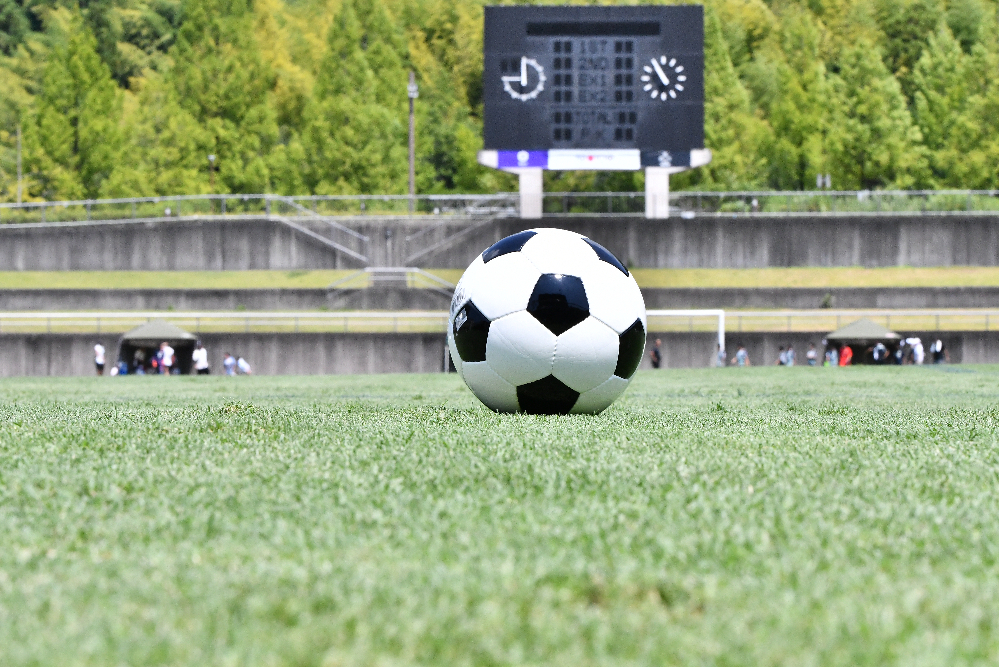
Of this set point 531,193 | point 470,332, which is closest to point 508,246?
point 470,332

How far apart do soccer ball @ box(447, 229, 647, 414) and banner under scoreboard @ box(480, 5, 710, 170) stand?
30338 mm

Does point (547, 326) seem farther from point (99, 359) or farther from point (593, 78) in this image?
point (593, 78)

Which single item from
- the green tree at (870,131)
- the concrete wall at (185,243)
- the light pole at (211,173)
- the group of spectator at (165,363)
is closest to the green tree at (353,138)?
the light pole at (211,173)

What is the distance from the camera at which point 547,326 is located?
26.8 feet

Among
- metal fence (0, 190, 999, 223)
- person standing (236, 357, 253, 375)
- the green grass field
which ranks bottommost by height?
person standing (236, 357, 253, 375)

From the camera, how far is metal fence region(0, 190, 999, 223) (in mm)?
43438

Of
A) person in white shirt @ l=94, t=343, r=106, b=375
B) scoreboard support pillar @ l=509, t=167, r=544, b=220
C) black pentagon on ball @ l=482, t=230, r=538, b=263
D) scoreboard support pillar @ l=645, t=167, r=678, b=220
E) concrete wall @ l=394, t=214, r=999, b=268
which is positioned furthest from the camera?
concrete wall @ l=394, t=214, r=999, b=268

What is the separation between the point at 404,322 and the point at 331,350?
2.65 metres

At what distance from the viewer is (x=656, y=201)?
4253 centimetres

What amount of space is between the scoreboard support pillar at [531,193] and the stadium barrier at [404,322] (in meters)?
7.93

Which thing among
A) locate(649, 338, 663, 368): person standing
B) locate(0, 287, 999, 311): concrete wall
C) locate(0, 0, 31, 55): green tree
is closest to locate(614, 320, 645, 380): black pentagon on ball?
locate(649, 338, 663, 368): person standing

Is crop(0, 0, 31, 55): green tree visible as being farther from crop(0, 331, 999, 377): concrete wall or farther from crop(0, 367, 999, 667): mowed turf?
crop(0, 367, 999, 667): mowed turf

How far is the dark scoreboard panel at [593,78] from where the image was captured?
125 feet

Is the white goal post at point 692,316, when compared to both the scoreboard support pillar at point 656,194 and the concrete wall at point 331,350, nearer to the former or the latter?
the concrete wall at point 331,350
